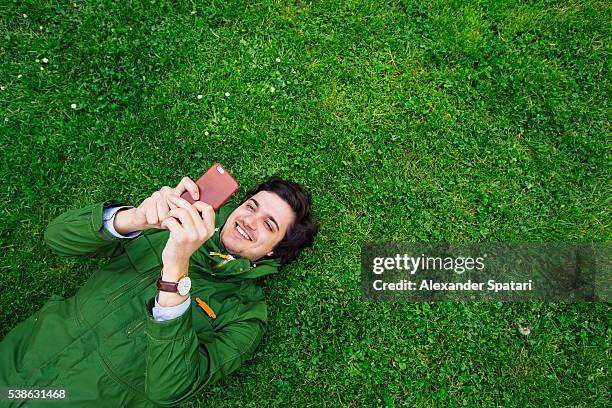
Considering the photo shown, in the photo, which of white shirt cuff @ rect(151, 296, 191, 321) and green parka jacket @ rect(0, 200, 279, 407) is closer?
white shirt cuff @ rect(151, 296, 191, 321)

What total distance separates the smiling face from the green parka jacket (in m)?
0.17

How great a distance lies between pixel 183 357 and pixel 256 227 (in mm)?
1272

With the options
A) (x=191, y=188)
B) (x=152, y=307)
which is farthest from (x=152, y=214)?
(x=152, y=307)

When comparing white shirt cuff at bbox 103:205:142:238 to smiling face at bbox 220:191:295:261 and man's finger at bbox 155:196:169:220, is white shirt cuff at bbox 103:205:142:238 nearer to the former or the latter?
man's finger at bbox 155:196:169:220

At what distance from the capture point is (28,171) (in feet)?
17.1

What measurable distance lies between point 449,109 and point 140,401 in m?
4.15

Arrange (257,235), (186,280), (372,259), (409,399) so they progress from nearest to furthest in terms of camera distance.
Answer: (186,280)
(257,235)
(409,399)
(372,259)

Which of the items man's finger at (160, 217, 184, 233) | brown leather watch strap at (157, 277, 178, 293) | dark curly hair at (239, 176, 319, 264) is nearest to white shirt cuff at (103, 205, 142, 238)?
brown leather watch strap at (157, 277, 178, 293)

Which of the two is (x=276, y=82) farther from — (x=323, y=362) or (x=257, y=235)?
(x=323, y=362)

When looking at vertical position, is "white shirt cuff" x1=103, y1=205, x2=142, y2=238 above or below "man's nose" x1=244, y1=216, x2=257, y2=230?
above

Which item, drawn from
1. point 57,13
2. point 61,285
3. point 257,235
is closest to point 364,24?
point 257,235

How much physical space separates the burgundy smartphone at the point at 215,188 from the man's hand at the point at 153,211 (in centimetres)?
4

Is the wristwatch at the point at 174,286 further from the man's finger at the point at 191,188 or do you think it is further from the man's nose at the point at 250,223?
the man's nose at the point at 250,223

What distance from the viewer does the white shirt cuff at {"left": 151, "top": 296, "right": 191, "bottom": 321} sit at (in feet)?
12.0
